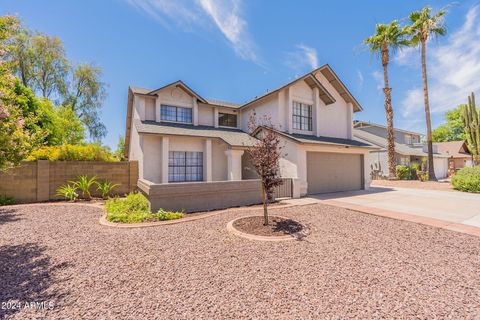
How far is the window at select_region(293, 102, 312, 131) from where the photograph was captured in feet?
50.5

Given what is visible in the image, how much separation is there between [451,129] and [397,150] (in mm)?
43010

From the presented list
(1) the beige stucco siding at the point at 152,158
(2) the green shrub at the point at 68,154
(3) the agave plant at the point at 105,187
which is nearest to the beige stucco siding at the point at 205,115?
(1) the beige stucco siding at the point at 152,158

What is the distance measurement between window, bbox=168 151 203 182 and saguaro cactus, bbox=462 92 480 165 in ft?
93.9

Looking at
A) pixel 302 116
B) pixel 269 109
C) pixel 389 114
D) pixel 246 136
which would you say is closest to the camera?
pixel 269 109

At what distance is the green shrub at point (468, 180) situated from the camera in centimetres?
1352

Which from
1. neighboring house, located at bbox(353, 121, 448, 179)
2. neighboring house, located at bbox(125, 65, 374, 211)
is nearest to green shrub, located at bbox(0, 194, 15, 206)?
neighboring house, located at bbox(125, 65, 374, 211)

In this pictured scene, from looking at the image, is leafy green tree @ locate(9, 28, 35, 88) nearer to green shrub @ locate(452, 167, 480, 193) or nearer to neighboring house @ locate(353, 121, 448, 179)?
neighboring house @ locate(353, 121, 448, 179)

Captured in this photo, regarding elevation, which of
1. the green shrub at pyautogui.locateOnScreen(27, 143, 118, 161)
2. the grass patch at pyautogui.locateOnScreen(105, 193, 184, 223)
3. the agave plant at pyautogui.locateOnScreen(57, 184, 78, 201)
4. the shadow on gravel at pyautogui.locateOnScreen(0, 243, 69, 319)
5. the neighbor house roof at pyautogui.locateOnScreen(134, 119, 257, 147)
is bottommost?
the shadow on gravel at pyautogui.locateOnScreen(0, 243, 69, 319)

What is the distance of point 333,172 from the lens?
1442 centimetres

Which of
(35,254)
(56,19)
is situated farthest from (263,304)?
(56,19)

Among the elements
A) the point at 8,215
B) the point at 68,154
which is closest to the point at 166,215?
the point at 8,215

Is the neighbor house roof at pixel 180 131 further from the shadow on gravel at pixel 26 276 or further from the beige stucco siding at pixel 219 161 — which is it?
the shadow on gravel at pixel 26 276

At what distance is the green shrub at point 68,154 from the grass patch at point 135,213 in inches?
197

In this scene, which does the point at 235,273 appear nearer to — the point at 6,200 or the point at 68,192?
the point at 68,192
